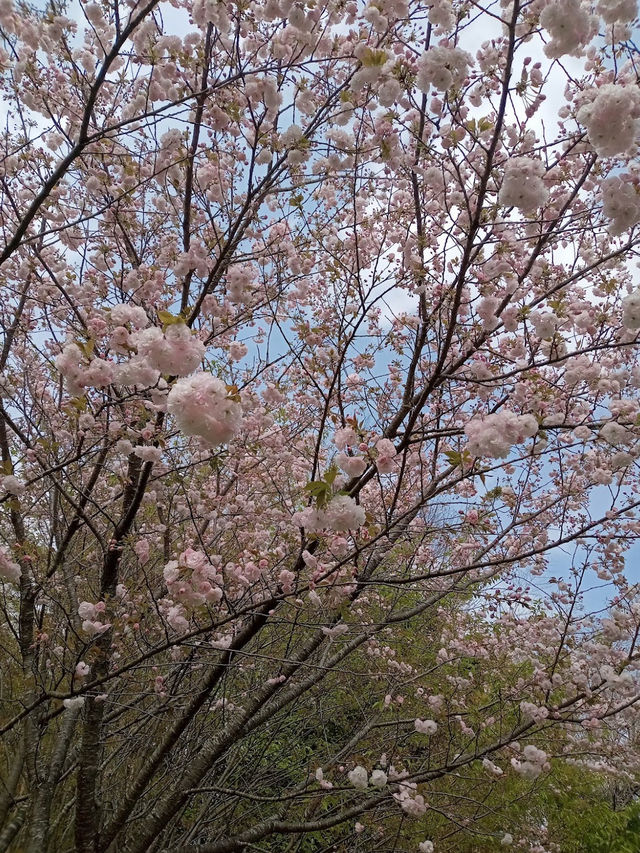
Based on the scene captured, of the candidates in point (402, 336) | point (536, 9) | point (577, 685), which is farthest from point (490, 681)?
point (536, 9)

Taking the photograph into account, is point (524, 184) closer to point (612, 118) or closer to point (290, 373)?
point (612, 118)

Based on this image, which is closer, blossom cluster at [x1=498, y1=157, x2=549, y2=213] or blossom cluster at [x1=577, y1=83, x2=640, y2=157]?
blossom cluster at [x1=577, y1=83, x2=640, y2=157]

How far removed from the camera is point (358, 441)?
247cm

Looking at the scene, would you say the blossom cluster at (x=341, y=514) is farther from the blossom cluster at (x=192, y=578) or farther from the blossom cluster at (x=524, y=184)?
the blossom cluster at (x=524, y=184)

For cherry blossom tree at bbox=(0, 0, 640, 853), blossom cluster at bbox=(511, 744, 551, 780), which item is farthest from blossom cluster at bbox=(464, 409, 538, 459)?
blossom cluster at bbox=(511, 744, 551, 780)

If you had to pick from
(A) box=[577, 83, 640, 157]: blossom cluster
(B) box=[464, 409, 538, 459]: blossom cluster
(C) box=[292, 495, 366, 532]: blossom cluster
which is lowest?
(C) box=[292, 495, 366, 532]: blossom cluster

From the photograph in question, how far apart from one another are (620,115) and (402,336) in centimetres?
258

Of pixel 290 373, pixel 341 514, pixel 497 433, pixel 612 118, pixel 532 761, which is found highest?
pixel 290 373

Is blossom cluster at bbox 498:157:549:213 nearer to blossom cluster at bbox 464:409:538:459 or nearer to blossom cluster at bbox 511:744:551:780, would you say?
blossom cluster at bbox 464:409:538:459

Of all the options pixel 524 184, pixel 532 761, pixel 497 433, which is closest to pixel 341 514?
pixel 497 433

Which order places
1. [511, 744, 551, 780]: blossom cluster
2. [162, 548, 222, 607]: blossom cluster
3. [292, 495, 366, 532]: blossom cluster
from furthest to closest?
[511, 744, 551, 780]: blossom cluster → [162, 548, 222, 607]: blossom cluster → [292, 495, 366, 532]: blossom cluster

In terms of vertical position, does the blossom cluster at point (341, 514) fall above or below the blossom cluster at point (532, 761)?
above

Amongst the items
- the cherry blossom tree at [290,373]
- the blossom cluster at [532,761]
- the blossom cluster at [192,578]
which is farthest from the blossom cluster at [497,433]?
the blossom cluster at [532,761]

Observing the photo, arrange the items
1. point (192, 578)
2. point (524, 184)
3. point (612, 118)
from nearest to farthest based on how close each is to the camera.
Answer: point (612, 118) < point (524, 184) < point (192, 578)
